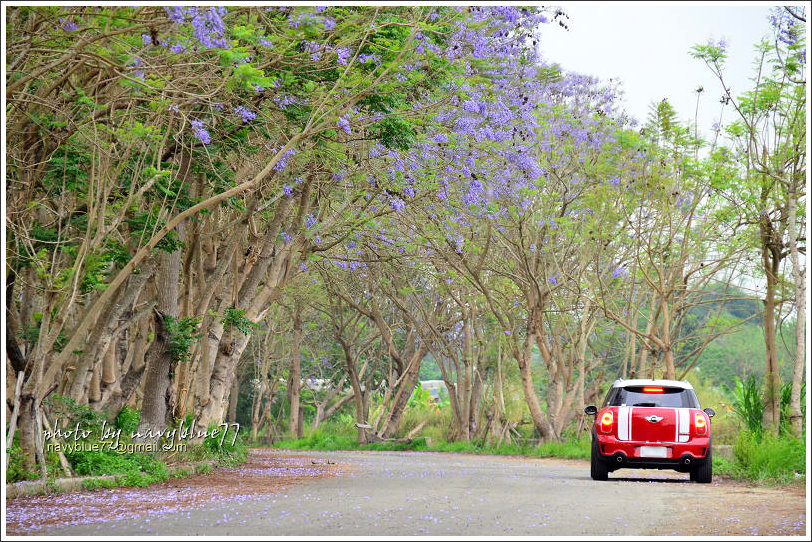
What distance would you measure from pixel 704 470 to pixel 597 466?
1.48m

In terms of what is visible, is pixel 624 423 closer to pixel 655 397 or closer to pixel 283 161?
pixel 655 397

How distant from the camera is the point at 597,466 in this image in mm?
14484

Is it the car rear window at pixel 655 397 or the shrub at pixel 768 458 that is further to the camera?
the car rear window at pixel 655 397

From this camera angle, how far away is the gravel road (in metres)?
A: 8.06

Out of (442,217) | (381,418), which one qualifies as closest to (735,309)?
(381,418)

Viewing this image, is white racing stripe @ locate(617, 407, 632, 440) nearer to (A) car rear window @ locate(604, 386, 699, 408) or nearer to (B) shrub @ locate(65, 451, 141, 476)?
(A) car rear window @ locate(604, 386, 699, 408)

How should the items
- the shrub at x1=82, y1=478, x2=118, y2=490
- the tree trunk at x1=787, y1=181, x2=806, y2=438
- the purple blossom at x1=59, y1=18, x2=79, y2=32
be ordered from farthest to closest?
the tree trunk at x1=787, y1=181, x2=806, y2=438 < the shrub at x1=82, y1=478, x2=118, y2=490 < the purple blossom at x1=59, y1=18, x2=79, y2=32

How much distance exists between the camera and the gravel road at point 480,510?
8062mm

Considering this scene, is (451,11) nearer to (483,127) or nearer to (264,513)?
(483,127)

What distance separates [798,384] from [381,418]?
21907 millimetres

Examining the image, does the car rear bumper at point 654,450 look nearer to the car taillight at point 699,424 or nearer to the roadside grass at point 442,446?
the car taillight at point 699,424

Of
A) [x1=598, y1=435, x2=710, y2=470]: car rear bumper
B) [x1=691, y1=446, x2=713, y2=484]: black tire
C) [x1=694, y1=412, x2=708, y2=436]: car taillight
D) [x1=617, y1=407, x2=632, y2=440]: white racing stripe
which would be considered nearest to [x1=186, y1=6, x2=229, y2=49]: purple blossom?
[x1=617, y1=407, x2=632, y2=440]: white racing stripe

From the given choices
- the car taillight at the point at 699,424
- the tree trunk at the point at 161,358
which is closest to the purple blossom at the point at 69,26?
the tree trunk at the point at 161,358

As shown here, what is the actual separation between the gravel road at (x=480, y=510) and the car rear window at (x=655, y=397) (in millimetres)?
1107
